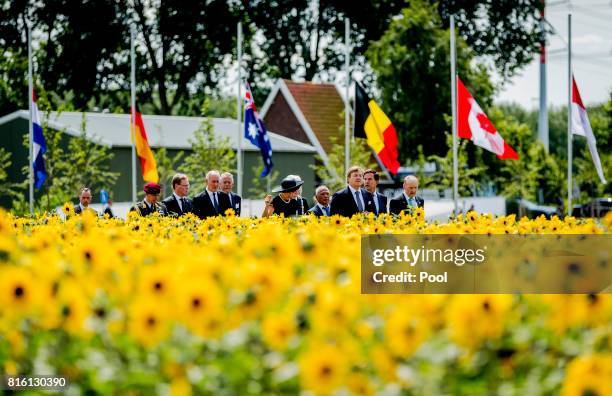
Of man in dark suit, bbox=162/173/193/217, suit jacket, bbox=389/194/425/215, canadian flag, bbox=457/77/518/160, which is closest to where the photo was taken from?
suit jacket, bbox=389/194/425/215

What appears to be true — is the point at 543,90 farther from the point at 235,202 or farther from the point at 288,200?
the point at 288,200

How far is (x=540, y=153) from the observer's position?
149ft

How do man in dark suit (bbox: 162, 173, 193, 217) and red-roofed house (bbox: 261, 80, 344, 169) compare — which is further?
red-roofed house (bbox: 261, 80, 344, 169)

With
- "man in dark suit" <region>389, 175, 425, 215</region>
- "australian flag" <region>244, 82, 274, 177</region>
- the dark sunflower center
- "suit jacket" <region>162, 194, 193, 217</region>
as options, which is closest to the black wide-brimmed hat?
"man in dark suit" <region>389, 175, 425, 215</region>

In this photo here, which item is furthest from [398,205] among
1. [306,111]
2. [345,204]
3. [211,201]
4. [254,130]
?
[306,111]

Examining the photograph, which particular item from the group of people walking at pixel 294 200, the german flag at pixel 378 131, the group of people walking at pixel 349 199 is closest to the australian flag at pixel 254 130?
the german flag at pixel 378 131

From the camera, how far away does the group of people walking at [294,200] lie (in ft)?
39.1

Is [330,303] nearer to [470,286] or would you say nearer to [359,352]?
[359,352]

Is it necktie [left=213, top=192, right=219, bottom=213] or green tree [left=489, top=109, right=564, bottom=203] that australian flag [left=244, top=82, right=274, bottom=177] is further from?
green tree [left=489, top=109, right=564, bottom=203]

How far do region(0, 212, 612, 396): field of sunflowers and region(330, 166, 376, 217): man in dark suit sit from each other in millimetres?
7595

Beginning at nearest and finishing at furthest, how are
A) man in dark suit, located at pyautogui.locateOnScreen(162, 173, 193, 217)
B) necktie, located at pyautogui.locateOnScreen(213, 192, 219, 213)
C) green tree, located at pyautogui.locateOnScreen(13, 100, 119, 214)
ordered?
man in dark suit, located at pyautogui.locateOnScreen(162, 173, 193, 217) < necktie, located at pyautogui.locateOnScreen(213, 192, 219, 213) < green tree, located at pyautogui.locateOnScreen(13, 100, 119, 214)

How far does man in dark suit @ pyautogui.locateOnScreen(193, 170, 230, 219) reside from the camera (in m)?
12.9

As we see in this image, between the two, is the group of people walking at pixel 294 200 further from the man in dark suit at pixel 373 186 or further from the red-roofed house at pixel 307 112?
the red-roofed house at pixel 307 112

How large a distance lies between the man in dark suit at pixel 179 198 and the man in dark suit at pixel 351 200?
2.13m
